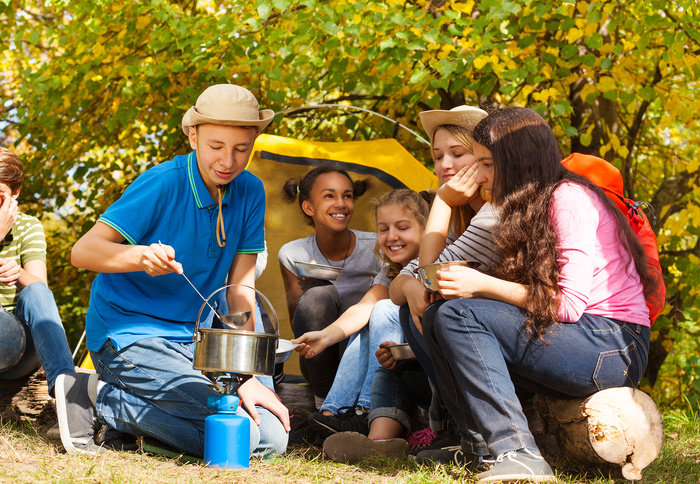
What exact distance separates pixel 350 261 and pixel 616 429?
176cm

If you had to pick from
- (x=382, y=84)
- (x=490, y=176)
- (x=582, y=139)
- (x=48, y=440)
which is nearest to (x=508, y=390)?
(x=490, y=176)

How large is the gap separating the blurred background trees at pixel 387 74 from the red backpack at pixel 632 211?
4.34 feet

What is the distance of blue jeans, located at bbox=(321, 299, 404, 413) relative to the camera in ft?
9.33

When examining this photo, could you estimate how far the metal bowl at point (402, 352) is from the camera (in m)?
2.66

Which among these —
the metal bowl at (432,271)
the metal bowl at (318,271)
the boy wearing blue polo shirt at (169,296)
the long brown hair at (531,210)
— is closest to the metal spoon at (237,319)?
the boy wearing blue polo shirt at (169,296)

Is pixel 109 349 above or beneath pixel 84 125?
beneath

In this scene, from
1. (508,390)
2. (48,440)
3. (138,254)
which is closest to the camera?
(508,390)

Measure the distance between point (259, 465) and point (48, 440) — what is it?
3.34ft

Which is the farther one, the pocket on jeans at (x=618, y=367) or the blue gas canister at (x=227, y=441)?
the blue gas canister at (x=227, y=441)

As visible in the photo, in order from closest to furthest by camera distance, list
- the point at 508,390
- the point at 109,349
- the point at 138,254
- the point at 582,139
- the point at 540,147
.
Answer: the point at 508,390
the point at 540,147
the point at 138,254
the point at 109,349
the point at 582,139

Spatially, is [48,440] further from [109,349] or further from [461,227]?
[461,227]

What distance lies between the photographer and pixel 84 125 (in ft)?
16.9

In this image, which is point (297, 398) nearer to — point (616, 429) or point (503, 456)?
point (503, 456)

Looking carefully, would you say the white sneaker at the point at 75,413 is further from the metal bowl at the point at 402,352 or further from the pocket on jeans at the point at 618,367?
the pocket on jeans at the point at 618,367
